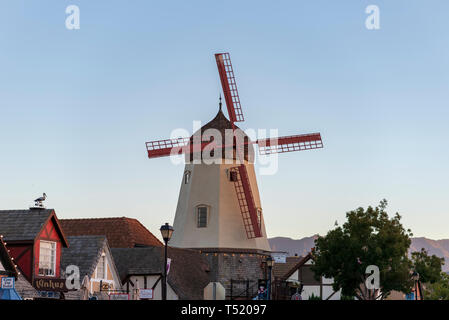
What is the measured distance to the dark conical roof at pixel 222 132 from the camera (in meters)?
59.5

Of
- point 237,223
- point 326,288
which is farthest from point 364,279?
point 237,223

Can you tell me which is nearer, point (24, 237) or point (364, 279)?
point (24, 237)

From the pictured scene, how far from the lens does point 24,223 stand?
3600 cm

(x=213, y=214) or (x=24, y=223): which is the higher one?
(x=213, y=214)

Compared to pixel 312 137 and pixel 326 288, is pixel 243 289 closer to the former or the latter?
pixel 326 288

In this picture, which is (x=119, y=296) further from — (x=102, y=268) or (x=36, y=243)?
(x=102, y=268)

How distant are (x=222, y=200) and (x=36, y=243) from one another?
25.3m

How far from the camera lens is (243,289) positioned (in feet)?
191

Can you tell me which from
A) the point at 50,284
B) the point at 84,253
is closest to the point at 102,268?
the point at 84,253

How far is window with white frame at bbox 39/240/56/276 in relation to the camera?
3612cm

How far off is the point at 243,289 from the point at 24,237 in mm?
26178

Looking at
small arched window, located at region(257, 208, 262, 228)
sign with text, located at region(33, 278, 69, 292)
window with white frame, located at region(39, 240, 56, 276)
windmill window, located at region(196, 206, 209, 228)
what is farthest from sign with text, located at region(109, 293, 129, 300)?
small arched window, located at region(257, 208, 262, 228)
